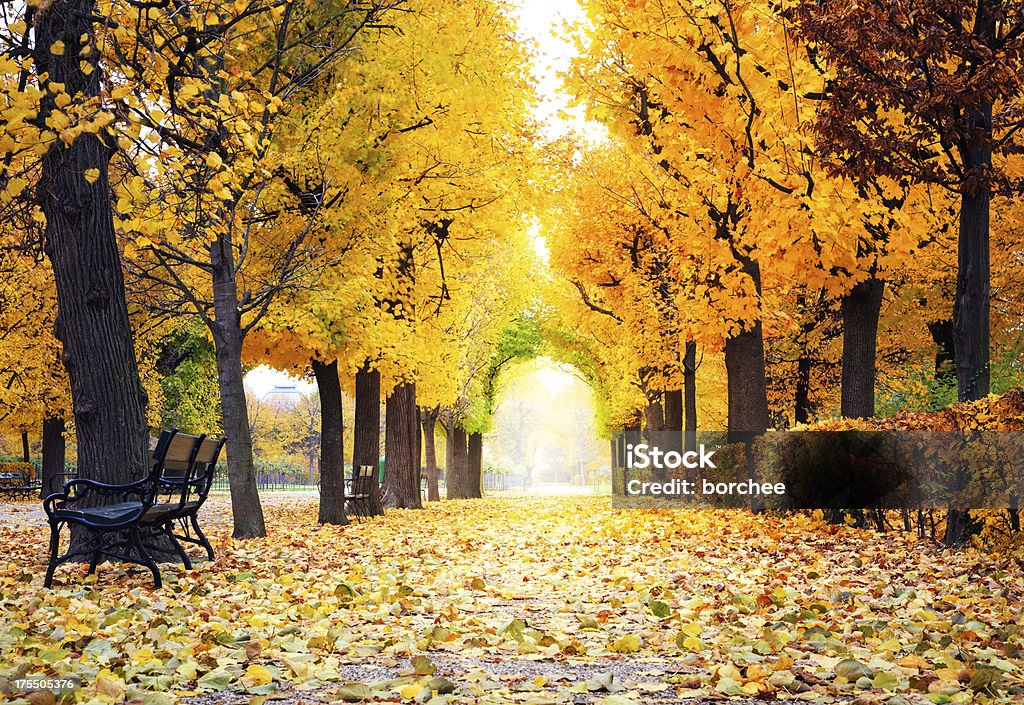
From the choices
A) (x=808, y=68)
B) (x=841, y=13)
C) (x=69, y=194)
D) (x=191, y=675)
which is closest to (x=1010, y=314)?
(x=808, y=68)

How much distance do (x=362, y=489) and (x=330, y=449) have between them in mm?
2952

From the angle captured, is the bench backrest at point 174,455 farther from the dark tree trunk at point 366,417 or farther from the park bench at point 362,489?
the park bench at point 362,489

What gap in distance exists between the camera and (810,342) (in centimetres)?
2433

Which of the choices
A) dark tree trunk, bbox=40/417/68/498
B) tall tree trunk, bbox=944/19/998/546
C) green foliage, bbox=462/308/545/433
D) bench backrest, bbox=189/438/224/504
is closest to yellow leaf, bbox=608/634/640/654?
tall tree trunk, bbox=944/19/998/546

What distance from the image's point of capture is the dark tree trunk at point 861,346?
14.3 m

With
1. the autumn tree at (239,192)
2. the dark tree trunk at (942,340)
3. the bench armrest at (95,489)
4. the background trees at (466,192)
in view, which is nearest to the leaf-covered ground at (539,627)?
the bench armrest at (95,489)

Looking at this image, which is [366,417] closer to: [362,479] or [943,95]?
[362,479]

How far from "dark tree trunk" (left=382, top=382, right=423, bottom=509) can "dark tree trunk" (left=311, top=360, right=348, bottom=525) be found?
236 inches

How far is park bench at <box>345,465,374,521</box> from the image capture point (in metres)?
19.1

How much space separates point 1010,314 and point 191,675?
2066cm

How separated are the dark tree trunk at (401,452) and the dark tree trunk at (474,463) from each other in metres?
14.9

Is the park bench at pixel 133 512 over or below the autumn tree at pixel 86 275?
below

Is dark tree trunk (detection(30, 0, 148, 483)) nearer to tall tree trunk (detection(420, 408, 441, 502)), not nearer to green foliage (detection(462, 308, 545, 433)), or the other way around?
tall tree trunk (detection(420, 408, 441, 502))

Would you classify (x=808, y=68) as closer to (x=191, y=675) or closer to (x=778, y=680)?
(x=778, y=680)
